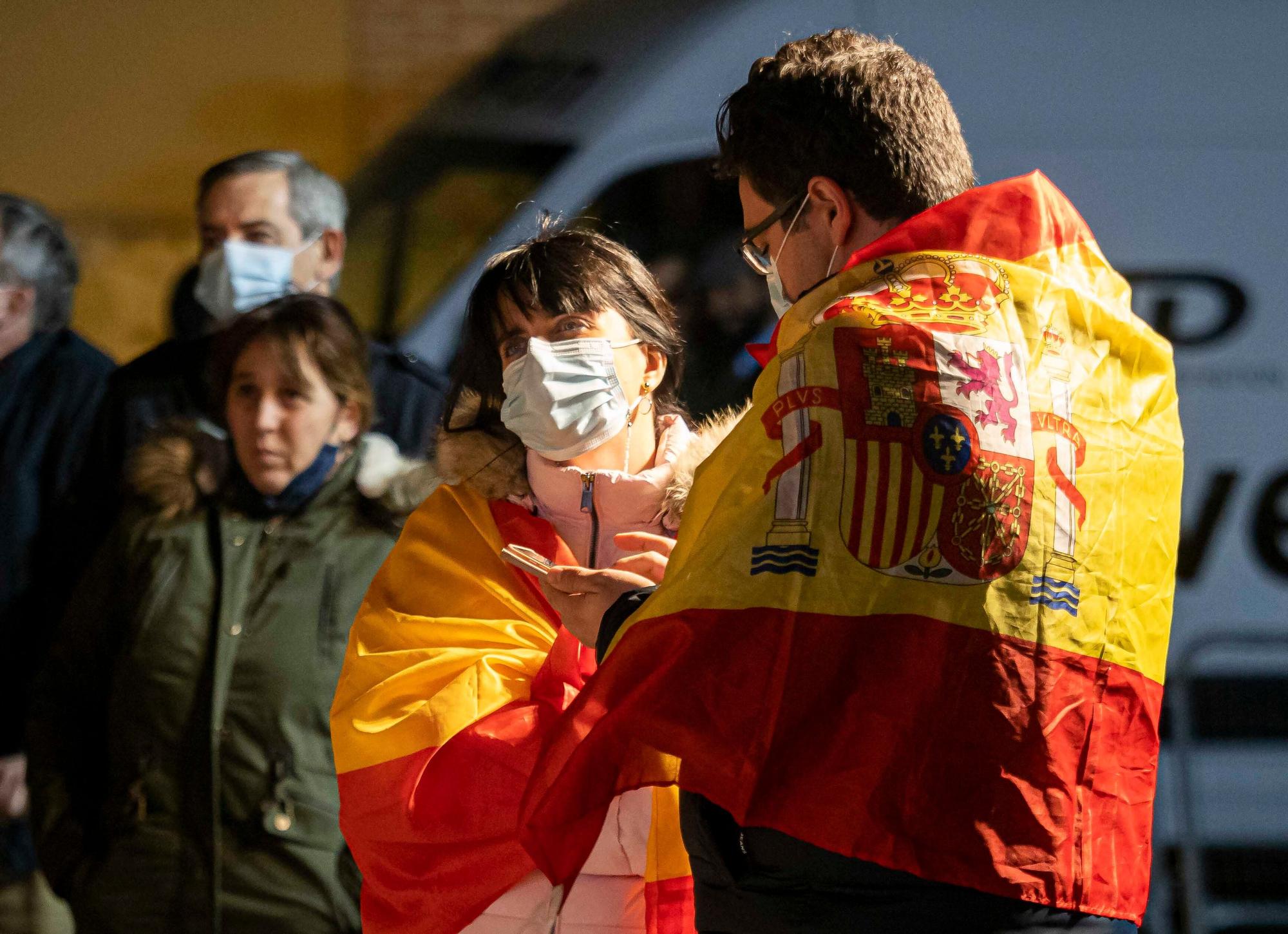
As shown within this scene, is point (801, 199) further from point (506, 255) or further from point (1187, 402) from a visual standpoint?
point (1187, 402)

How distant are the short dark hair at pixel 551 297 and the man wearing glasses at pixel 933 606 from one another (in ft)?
2.41

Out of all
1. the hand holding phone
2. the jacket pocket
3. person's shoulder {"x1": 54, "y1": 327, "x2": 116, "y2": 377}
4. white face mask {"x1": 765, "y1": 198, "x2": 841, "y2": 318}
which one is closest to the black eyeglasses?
white face mask {"x1": 765, "y1": 198, "x2": 841, "y2": 318}

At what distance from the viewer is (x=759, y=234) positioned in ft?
7.01

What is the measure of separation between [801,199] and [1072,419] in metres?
0.51

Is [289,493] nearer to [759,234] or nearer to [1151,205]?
[759,234]

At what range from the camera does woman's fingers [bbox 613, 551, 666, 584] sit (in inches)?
88.5

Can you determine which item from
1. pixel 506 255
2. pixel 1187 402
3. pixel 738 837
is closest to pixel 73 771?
pixel 506 255

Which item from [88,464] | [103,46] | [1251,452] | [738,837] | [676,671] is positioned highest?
[103,46]

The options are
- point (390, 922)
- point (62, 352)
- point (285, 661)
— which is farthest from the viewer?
point (62, 352)

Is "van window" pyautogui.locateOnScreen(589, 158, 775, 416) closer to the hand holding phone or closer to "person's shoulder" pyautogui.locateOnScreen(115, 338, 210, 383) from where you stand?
"person's shoulder" pyautogui.locateOnScreen(115, 338, 210, 383)

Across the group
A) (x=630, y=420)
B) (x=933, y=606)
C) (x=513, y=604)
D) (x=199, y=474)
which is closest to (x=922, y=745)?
(x=933, y=606)

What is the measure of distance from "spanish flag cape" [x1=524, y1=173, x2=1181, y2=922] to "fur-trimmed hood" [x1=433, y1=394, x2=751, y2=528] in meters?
0.66

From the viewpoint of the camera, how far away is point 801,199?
206cm

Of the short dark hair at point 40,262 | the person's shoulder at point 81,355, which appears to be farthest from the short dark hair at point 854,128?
the short dark hair at point 40,262
